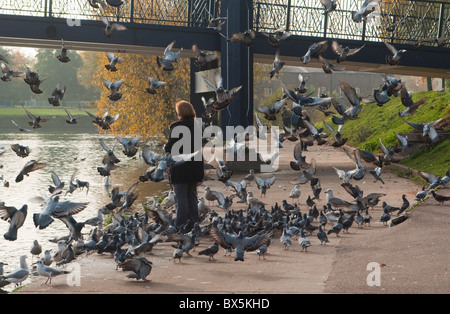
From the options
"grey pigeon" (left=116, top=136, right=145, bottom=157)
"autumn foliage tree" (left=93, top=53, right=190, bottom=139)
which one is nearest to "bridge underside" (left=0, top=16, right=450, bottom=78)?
"autumn foliage tree" (left=93, top=53, right=190, bottom=139)

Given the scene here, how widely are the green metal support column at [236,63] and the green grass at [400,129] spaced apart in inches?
228

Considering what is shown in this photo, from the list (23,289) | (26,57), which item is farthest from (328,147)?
(26,57)

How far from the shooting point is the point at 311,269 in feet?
29.6

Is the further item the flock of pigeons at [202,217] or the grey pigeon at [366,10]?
the grey pigeon at [366,10]

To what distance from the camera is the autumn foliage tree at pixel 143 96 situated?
3738cm

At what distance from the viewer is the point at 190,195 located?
1145 centimetres

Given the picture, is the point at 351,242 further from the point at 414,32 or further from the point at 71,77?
the point at 71,77

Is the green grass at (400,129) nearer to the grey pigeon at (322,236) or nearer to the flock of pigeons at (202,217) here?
the flock of pigeons at (202,217)

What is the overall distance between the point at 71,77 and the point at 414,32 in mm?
88735

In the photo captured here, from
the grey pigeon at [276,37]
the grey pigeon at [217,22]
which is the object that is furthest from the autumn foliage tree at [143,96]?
the grey pigeon at [276,37]

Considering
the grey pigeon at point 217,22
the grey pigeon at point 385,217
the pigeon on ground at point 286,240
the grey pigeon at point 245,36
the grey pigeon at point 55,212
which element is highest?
the grey pigeon at point 217,22

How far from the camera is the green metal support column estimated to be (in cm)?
2606

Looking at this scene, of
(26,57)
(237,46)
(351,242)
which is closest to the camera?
(351,242)

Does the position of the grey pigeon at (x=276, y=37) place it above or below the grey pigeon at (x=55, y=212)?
above
